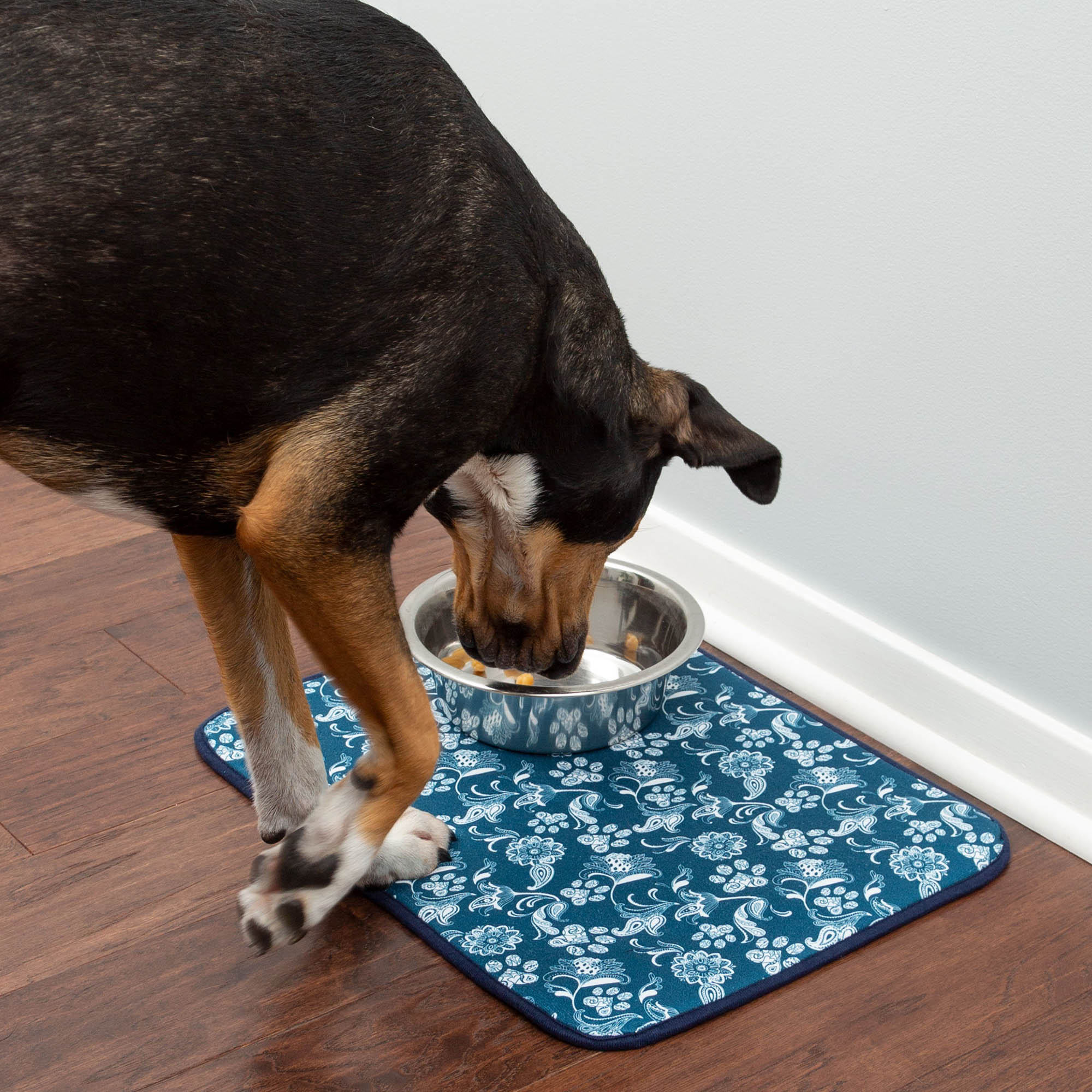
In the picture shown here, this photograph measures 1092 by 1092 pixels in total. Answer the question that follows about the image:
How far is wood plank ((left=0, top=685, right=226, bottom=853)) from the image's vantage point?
2273 mm

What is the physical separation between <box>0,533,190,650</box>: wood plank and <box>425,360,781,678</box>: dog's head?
1.03m

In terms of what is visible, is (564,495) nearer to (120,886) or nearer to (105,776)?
(120,886)

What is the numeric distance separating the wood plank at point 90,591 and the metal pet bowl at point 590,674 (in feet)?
2.10

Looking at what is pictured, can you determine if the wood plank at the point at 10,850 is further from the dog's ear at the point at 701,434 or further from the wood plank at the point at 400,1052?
the dog's ear at the point at 701,434

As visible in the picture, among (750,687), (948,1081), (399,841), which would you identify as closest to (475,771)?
(399,841)

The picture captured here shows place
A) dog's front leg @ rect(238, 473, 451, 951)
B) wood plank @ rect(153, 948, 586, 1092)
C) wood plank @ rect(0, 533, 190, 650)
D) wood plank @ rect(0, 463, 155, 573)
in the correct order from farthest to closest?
1. wood plank @ rect(0, 463, 155, 573)
2. wood plank @ rect(0, 533, 190, 650)
3. wood plank @ rect(153, 948, 586, 1092)
4. dog's front leg @ rect(238, 473, 451, 951)

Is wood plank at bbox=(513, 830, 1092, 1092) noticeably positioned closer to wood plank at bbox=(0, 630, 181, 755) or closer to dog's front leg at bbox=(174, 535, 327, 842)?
dog's front leg at bbox=(174, 535, 327, 842)

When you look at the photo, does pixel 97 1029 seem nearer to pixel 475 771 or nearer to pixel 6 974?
pixel 6 974

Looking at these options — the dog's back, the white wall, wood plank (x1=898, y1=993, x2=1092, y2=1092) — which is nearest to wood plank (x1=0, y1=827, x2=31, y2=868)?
the dog's back

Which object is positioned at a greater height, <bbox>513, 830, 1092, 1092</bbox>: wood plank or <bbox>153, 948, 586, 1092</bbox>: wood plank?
<bbox>513, 830, 1092, 1092</bbox>: wood plank

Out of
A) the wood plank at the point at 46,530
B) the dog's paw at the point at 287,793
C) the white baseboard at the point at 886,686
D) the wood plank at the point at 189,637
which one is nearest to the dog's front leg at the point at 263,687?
the dog's paw at the point at 287,793

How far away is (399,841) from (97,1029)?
49 cm

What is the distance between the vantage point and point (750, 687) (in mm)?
2721

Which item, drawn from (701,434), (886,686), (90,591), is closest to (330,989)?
(701,434)
